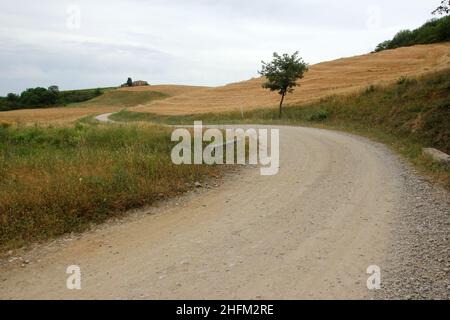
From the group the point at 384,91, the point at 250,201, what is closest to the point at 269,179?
the point at 250,201

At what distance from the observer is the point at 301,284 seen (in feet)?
15.8

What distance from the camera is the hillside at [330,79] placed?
1841 inches

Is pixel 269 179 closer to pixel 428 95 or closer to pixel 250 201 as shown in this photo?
pixel 250 201

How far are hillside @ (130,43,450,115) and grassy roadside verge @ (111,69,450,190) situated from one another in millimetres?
11399

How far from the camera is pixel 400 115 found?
69.3ft

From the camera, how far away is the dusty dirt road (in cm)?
479

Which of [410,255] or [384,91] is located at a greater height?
[384,91]

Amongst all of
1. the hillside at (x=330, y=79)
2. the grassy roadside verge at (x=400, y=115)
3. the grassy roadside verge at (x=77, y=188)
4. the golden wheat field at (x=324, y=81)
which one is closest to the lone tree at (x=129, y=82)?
the golden wheat field at (x=324, y=81)

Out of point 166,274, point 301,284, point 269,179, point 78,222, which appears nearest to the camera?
point 301,284

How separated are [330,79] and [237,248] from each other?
2032 inches

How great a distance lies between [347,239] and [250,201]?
103 inches

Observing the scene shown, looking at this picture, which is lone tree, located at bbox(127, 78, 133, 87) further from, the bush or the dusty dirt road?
the dusty dirt road

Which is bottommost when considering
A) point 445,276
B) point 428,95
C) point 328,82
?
point 445,276

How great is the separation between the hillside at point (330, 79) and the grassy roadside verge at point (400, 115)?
1140 cm
